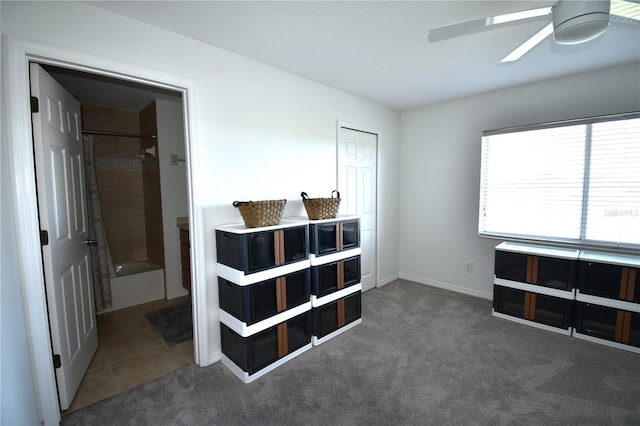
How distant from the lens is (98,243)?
3.20 m

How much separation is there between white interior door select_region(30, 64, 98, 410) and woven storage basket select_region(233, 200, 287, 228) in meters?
1.10

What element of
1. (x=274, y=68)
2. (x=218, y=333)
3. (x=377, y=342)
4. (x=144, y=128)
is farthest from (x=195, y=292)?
(x=144, y=128)

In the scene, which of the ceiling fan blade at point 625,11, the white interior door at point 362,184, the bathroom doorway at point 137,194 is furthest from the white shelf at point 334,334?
the ceiling fan blade at point 625,11

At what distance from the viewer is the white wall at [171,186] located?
346cm

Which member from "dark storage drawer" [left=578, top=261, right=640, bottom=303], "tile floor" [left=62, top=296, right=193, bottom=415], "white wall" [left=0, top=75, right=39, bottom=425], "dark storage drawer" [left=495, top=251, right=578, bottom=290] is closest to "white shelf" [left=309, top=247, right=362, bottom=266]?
"tile floor" [left=62, top=296, right=193, bottom=415]

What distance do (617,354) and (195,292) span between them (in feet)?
11.1

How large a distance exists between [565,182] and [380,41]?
2342mm

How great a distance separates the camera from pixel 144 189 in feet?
13.1

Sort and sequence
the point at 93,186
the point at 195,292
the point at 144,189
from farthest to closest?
the point at 144,189 → the point at 93,186 → the point at 195,292

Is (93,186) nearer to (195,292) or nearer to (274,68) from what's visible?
(195,292)

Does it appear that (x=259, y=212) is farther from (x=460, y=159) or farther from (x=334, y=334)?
(x=460, y=159)

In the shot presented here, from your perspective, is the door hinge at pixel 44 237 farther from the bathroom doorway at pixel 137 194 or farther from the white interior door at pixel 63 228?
the bathroom doorway at pixel 137 194

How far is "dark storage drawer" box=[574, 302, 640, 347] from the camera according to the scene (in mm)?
2357

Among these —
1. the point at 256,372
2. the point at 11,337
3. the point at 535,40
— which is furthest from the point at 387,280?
the point at 11,337
